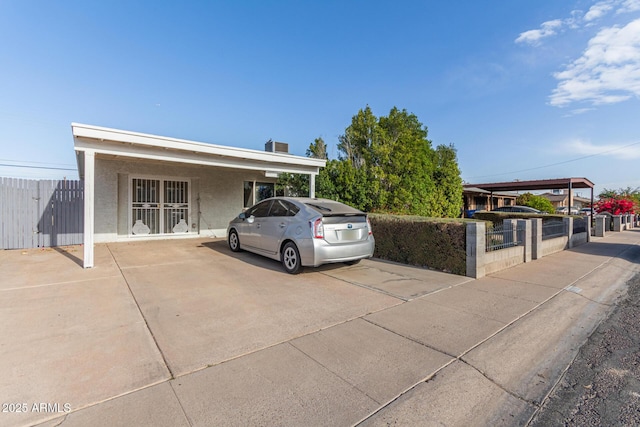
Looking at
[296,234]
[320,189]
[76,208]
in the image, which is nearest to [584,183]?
[320,189]

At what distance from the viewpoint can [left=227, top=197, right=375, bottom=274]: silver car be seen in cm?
575

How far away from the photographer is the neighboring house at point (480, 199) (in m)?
28.5

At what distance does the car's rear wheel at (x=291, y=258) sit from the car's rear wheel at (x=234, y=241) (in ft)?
7.62

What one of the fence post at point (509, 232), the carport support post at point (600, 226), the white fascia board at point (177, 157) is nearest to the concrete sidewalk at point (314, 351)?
the fence post at point (509, 232)

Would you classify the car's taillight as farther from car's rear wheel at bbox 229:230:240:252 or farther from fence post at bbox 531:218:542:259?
fence post at bbox 531:218:542:259

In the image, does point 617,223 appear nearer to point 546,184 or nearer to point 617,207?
point 617,207

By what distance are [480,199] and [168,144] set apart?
3445 centimetres

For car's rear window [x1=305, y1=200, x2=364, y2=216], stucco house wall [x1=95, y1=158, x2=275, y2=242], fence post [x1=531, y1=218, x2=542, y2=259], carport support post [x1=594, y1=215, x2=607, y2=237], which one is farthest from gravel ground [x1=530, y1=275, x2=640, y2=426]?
carport support post [x1=594, y1=215, x2=607, y2=237]

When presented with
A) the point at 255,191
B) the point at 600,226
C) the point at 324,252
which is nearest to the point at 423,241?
the point at 324,252

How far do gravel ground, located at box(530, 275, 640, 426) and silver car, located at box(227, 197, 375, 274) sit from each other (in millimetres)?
3695

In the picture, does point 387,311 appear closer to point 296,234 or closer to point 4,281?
point 296,234

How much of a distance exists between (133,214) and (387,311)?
9751 millimetres

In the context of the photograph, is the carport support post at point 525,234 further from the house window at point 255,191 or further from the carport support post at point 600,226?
the carport support post at point 600,226

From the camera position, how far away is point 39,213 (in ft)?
29.9
